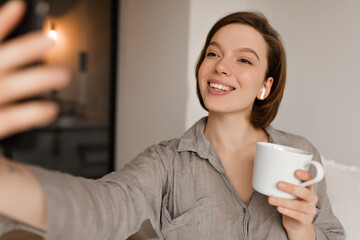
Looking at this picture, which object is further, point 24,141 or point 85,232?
point 24,141

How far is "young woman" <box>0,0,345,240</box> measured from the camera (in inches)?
21.9

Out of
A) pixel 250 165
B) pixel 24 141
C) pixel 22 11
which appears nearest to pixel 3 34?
pixel 22 11

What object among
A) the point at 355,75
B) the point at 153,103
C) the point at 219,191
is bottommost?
the point at 219,191

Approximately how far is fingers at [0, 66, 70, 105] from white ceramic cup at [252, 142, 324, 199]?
1.53 ft

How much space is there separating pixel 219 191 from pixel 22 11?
750 mm

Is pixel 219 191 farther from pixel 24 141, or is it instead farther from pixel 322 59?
pixel 24 141

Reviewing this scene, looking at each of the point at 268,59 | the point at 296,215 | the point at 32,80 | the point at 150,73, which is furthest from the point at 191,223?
the point at 150,73

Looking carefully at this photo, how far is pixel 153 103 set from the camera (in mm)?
2252

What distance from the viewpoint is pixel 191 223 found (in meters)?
0.97

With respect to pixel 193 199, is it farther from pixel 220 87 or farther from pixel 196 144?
pixel 220 87

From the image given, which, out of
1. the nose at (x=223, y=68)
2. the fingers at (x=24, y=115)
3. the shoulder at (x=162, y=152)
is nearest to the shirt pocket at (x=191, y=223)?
the shoulder at (x=162, y=152)

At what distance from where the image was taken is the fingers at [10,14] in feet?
1.29

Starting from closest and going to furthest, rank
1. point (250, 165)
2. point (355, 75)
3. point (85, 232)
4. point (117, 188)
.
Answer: point (85, 232), point (117, 188), point (250, 165), point (355, 75)

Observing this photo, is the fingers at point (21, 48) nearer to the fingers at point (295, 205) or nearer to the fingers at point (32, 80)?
the fingers at point (32, 80)
